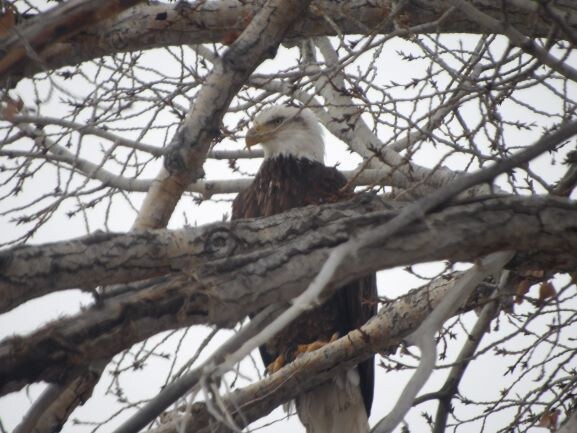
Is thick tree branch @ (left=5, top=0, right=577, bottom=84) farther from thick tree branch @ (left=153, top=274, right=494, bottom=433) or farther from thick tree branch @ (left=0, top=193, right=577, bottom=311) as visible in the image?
thick tree branch @ (left=0, top=193, right=577, bottom=311)

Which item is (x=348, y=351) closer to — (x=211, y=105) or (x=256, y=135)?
(x=211, y=105)

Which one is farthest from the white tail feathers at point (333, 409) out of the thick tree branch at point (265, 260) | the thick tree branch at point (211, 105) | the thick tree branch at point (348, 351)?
the thick tree branch at point (265, 260)

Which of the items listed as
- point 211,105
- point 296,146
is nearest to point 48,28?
point 211,105

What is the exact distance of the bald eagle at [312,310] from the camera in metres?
5.15

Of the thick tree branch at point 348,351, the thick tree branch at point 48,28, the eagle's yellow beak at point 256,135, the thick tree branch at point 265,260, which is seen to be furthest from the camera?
the eagle's yellow beak at point 256,135

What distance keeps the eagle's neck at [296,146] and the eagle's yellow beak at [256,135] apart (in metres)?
0.16

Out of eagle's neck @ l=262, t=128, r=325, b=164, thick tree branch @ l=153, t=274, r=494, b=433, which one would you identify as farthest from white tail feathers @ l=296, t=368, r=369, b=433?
eagle's neck @ l=262, t=128, r=325, b=164

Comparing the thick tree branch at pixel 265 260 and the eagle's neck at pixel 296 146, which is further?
the eagle's neck at pixel 296 146

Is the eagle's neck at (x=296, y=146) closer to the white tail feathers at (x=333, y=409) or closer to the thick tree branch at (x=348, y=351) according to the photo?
the white tail feathers at (x=333, y=409)

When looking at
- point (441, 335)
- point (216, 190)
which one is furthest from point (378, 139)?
point (441, 335)

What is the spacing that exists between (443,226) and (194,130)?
95 cm

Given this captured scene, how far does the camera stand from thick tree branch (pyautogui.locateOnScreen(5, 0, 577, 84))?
375 cm

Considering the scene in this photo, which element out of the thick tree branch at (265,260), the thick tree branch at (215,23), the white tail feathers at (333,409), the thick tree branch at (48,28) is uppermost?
the thick tree branch at (215,23)

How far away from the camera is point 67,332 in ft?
6.85
